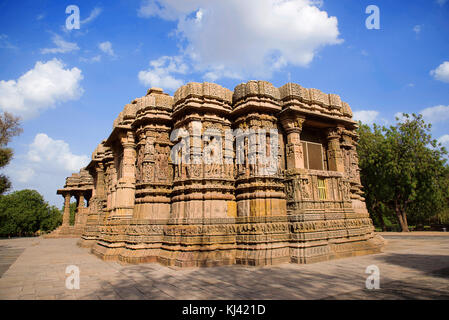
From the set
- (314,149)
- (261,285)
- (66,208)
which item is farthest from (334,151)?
(66,208)

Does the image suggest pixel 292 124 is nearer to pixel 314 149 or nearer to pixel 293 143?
pixel 293 143

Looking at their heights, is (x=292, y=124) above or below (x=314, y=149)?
above

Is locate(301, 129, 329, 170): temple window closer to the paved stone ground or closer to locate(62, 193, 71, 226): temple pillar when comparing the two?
the paved stone ground

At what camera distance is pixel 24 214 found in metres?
43.0

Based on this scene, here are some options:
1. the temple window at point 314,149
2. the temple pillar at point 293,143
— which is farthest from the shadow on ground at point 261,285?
the temple window at point 314,149

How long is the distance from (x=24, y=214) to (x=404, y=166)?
5298cm

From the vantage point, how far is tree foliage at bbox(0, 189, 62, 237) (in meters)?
41.2

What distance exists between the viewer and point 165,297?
198 inches

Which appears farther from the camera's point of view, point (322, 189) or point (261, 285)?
→ point (322, 189)

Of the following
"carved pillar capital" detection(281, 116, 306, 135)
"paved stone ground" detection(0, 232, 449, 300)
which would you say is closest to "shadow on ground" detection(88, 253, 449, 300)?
"paved stone ground" detection(0, 232, 449, 300)

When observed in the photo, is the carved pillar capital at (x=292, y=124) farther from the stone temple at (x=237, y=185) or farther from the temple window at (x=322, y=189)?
the temple window at (x=322, y=189)

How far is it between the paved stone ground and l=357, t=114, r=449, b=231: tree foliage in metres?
20.3
